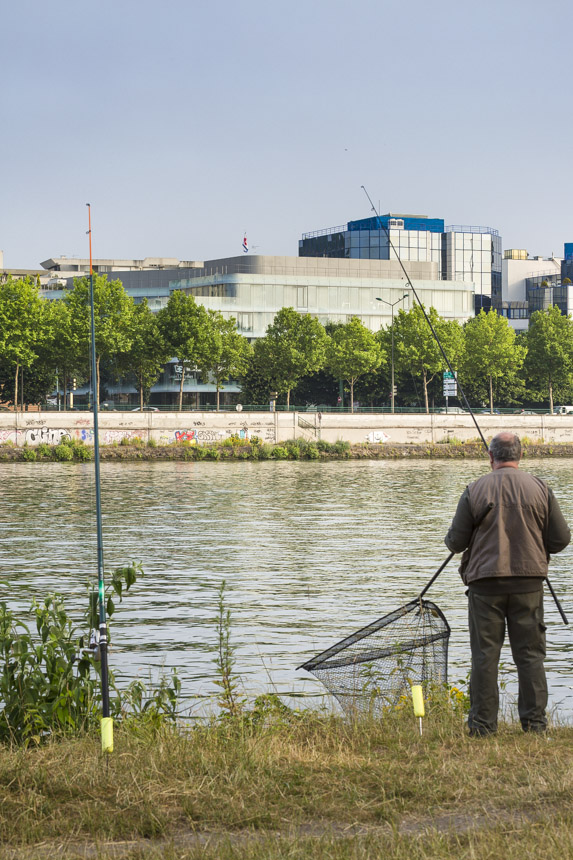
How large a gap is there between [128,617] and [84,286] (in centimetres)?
6665

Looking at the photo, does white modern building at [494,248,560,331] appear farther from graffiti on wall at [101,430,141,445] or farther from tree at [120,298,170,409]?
graffiti on wall at [101,430,141,445]

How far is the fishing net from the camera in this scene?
9.09 metres

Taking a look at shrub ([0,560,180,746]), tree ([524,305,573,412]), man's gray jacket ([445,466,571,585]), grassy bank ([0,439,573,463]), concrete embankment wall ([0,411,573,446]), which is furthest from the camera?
tree ([524,305,573,412])

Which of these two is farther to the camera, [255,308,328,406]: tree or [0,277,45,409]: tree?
[255,308,328,406]: tree

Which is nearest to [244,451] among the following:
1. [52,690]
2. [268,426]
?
[268,426]

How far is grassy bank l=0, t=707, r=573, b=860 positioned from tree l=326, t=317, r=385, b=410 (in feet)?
292

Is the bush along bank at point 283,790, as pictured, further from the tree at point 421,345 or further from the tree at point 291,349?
the tree at point 291,349

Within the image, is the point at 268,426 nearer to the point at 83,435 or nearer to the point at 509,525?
the point at 83,435

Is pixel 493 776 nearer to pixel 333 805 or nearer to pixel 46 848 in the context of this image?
pixel 333 805

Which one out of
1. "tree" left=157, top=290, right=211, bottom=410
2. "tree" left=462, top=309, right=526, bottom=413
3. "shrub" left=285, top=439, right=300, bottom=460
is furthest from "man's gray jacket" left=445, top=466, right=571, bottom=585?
"tree" left=462, top=309, right=526, bottom=413

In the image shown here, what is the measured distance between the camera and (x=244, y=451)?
249ft

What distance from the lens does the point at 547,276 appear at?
6368 inches

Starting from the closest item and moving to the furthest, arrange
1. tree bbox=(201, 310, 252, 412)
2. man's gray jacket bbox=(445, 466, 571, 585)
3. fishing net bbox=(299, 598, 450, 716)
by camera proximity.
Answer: man's gray jacket bbox=(445, 466, 571, 585) < fishing net bbox=(299, 598, 450, 716) < tree bbox=(201, 310, 252, 412)

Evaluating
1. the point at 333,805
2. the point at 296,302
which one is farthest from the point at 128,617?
the point at 296,302
